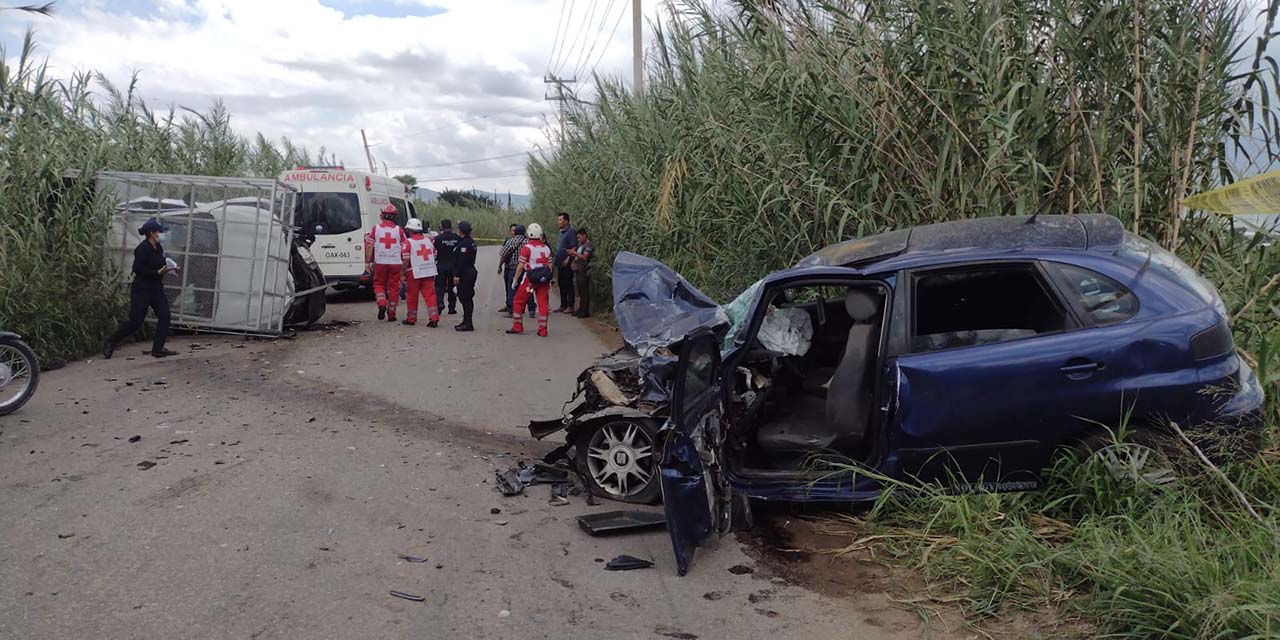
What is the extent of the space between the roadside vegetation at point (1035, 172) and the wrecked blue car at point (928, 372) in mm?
242

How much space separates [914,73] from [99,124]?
1196 centimetres

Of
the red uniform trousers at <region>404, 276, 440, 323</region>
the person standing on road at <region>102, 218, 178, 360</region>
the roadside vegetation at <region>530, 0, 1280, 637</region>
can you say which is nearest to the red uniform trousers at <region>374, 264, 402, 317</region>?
the red uniform trousers at <region>404, 276, 440, 323</region>

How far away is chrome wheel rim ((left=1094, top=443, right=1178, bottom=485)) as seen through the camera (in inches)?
174

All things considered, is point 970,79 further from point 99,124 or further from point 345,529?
point 99,124

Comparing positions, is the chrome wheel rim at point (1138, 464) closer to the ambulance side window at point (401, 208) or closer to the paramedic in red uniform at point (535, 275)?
the paramedic in red uniform at point (535, 275)

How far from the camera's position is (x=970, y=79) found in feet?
21.2

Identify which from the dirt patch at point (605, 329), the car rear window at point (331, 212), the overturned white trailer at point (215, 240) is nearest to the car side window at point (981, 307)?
the dirt patch at point (605, 329)

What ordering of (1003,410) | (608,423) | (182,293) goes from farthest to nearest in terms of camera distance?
(182,293) < (608,423) < (1003,410)

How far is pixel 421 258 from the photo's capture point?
Result: 1359 cm

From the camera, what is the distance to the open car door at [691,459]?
4.43 meters

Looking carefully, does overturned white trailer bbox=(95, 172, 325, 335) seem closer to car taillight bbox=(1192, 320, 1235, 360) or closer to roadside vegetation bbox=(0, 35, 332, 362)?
roadside vegetation bbox=(0, 35, 332, 362)

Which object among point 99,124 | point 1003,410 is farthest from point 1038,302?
point 99,124

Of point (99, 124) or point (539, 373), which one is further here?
point (99, 124)

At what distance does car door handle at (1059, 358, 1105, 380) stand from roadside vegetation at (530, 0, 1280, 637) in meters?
0.31
